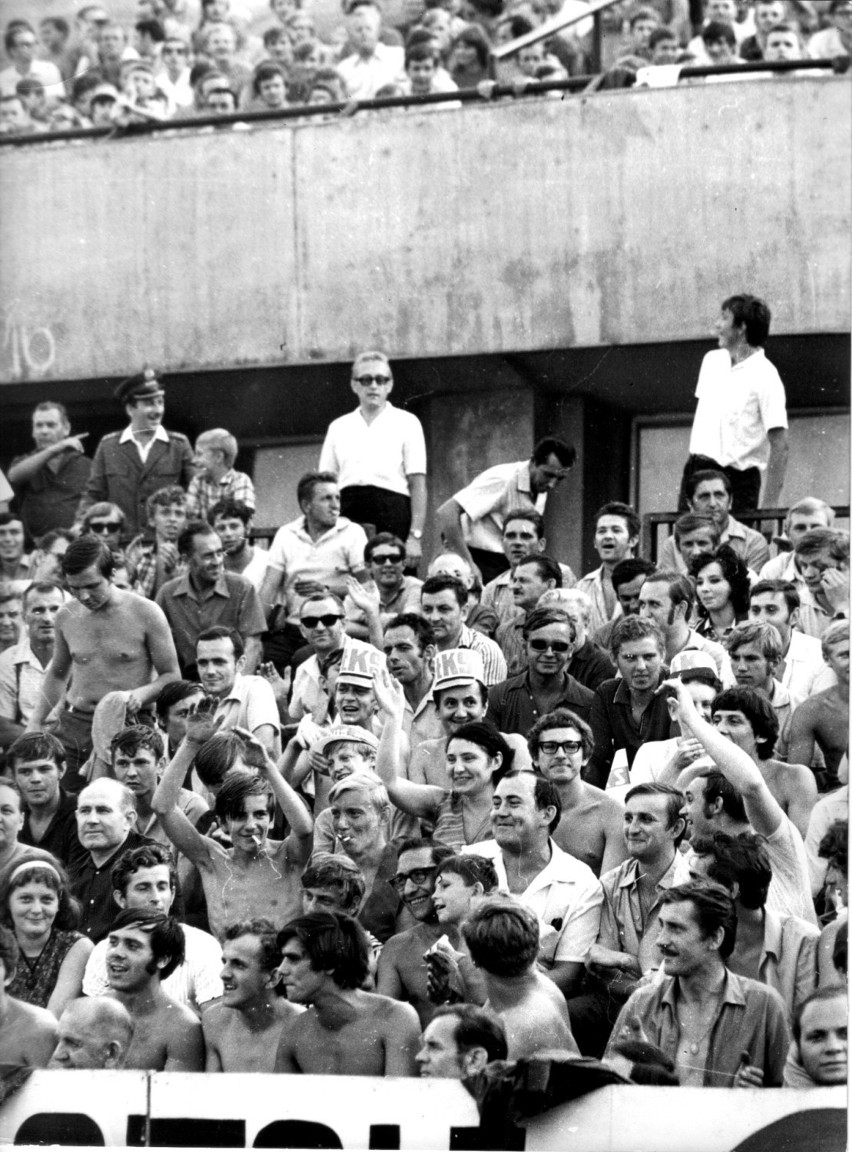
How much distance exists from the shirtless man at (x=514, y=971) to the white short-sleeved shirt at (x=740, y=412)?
418cm

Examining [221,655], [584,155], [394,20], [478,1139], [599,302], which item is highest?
[394,20]

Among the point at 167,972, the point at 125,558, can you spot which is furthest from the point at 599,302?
the point at 167,972

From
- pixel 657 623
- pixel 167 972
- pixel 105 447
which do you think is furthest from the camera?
pixel 105 447

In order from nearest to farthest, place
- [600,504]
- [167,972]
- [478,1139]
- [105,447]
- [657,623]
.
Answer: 1. [478,1139]
2. [167,972]
3. [657,623]
4. [105,447]
5. [600,504]

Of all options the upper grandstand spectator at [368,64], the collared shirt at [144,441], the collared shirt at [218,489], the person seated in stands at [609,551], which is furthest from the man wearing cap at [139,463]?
the upper grandstand spectator at [368,64]

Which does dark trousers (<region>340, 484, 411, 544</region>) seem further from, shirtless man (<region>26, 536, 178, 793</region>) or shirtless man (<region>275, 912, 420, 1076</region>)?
shirtless man (<region>275, 912, 420, 1076</region>)

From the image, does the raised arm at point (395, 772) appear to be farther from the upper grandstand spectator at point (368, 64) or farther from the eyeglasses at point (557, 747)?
the upper grandstand spectator at point (368, 64)

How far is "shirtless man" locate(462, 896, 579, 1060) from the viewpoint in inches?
229

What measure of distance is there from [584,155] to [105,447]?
318cm

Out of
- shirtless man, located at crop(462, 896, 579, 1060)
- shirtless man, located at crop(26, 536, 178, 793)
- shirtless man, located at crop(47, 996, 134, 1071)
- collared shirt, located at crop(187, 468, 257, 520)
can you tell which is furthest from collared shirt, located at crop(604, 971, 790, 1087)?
collared shirt, located at crop(187, 468, 257, 520)

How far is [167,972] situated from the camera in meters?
6.37

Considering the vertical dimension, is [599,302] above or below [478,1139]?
above

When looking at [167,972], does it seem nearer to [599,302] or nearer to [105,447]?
[105,447]

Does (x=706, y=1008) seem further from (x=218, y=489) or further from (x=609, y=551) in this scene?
(x=218, y=489)
